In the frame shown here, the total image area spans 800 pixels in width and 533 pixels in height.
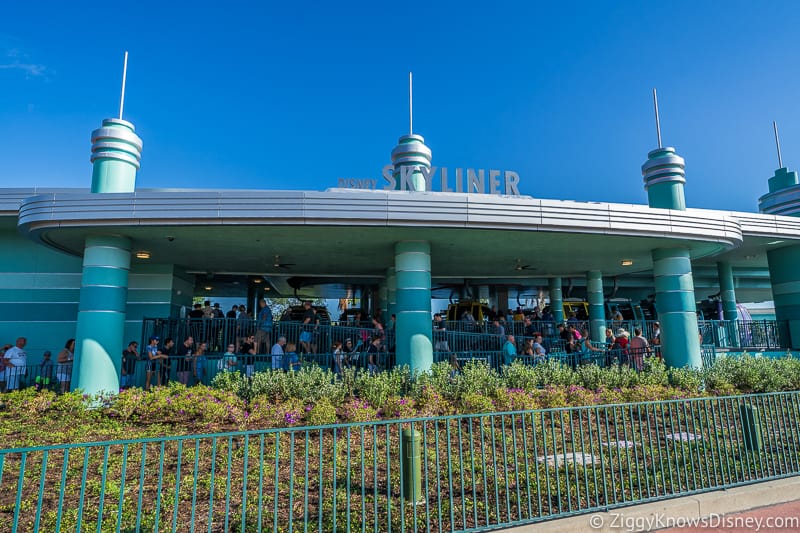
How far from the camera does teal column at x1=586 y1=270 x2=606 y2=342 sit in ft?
62.8

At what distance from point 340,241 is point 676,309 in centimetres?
909

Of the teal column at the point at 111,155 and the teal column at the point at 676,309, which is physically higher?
the teal column at the point at 111,155

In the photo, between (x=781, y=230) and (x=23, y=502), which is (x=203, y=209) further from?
(x=781, y=230)

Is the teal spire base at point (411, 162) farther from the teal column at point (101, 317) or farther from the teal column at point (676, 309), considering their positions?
the teal column at point (101, 317)

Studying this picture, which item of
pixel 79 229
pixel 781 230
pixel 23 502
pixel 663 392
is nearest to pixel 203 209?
pixel 79 229

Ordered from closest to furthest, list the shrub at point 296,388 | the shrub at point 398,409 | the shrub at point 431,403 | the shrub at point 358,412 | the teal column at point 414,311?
1. the shrub at point 358,412
2. the shrub at point 398,409
3. the shrub at point 431,403
4. the shrub at point 296,388
5. the teal column at point 414,311

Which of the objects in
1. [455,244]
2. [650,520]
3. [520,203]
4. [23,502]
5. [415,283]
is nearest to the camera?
[650,520]

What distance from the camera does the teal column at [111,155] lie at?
1237 centimetres

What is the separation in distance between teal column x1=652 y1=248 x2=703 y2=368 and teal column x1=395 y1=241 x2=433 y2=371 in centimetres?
652

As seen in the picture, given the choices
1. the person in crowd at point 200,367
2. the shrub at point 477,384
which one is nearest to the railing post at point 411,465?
the shrub at point 477,384

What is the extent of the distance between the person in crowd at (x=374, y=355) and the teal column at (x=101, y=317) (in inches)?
226

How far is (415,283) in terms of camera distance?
11.9 metres

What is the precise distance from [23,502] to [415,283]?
8.23m

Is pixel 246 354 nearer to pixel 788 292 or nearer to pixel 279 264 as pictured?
pixel 279 264
